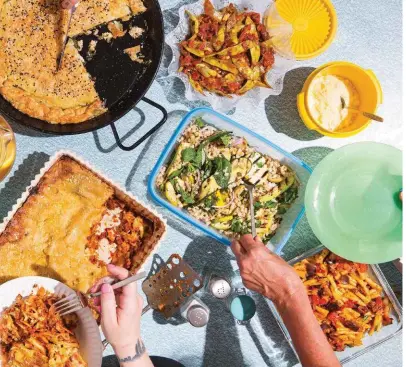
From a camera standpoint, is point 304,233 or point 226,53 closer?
point 226,53

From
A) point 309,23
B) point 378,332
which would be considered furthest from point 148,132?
point 378,332

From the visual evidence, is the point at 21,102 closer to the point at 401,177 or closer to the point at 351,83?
the point at 351,83

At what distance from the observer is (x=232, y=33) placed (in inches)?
87.7

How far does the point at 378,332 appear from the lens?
237 centimetres

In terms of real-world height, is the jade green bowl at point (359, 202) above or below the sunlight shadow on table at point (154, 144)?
below

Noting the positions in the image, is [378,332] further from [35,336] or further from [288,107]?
[35,336]

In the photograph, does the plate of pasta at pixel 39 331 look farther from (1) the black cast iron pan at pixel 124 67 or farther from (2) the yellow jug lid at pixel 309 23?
(2) the yellow jug lid at pixel 309 23

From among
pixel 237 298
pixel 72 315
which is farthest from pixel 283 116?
pixel 72 315

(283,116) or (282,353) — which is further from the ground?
(283,116)

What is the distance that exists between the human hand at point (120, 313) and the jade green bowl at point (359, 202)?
741mm

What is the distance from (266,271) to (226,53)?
826 millimetres

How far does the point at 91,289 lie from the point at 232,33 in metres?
1.08

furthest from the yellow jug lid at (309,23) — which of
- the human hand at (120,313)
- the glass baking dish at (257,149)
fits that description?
the human hand at (120,313)

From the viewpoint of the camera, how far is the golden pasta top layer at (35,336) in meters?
1.97
